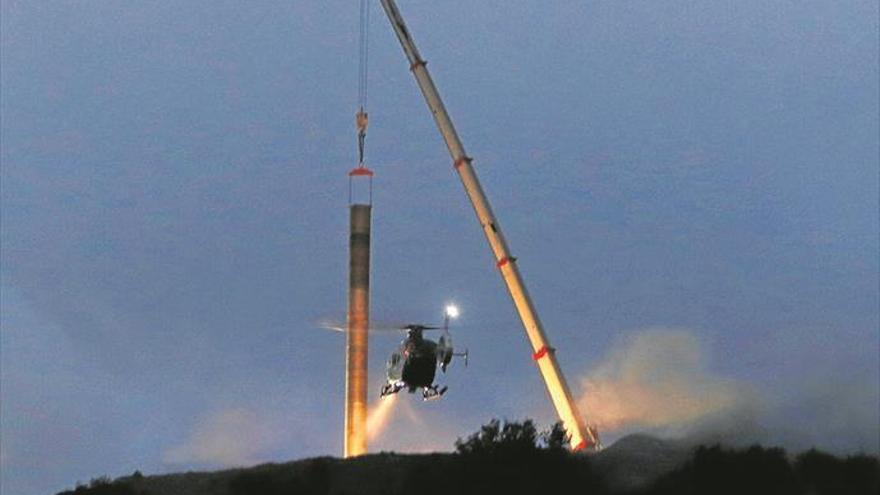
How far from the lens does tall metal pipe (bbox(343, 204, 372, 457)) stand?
360 feet

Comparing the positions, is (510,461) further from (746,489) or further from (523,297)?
(523,297)

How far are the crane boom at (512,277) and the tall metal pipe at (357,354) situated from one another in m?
9.34

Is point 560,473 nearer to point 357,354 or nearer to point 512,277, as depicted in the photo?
point 512,277

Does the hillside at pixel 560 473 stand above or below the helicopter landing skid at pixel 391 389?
below

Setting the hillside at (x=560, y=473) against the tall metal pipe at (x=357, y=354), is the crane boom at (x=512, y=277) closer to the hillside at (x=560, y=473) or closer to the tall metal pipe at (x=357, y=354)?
the tall metal pipe at (x=357, y=354)

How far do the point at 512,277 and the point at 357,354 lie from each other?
37.2ft

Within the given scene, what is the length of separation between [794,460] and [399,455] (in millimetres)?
16344

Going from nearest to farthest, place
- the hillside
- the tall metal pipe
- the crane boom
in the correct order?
the hillside, the crane boom, the tall metal pipe

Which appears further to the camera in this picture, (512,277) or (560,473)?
(512,277)

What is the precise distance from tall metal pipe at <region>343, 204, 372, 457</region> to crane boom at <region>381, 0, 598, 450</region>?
9.34m

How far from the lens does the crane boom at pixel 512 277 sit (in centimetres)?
10369

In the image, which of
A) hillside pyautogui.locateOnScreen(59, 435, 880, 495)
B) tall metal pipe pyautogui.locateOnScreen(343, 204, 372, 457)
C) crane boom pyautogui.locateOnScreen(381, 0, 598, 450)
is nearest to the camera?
hillside pyautogui.locateOnScreen(59, 435, 880, 495)

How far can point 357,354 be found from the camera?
362 feet

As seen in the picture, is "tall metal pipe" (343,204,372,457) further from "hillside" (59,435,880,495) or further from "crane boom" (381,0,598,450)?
"hillside" (59,435,880,495)
